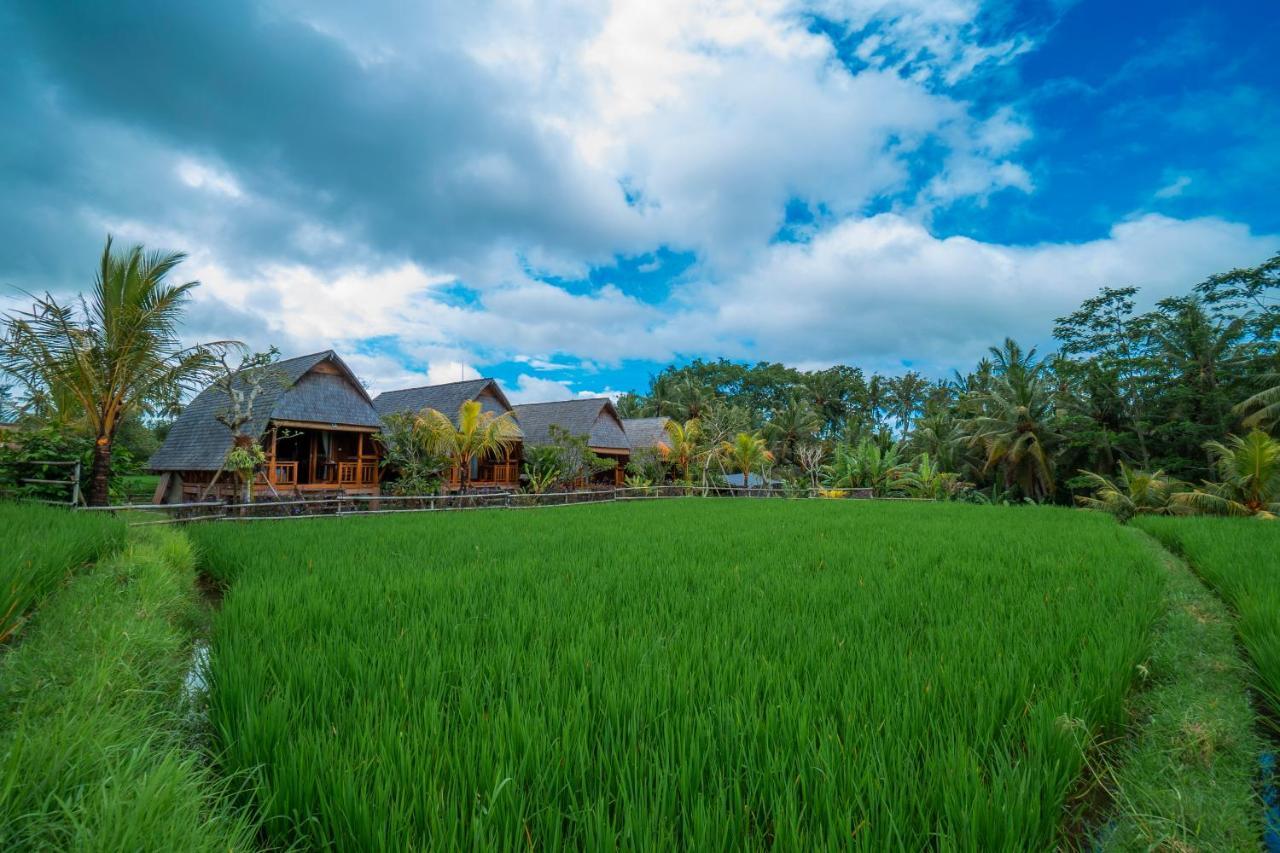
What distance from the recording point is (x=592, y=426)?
20859 millimetres

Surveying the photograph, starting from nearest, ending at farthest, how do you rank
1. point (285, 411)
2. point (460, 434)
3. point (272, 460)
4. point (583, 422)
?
point (272, 460), point (285, 411), point (460, 434), point (583, 422)

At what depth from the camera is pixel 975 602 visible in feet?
13.0

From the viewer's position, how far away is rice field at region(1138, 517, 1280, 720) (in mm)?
2926

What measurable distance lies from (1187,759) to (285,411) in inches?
604

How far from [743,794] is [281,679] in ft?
6.58

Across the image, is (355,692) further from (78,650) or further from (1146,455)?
(1146,455)

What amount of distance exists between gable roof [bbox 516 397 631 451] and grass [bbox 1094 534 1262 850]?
17815 millimetres

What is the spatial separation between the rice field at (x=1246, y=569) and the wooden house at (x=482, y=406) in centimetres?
1537

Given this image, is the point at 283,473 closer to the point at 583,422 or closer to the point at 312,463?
the point at 312,463

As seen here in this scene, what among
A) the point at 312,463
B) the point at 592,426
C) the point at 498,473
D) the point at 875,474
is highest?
the point at 592,426

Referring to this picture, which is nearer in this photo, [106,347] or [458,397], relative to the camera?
[106,347]

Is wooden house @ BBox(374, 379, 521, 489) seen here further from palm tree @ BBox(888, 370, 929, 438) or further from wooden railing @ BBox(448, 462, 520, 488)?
palm tree @ BBox(888, 370, 929, 438)

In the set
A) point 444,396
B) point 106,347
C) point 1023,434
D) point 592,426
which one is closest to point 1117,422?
point 1023,434

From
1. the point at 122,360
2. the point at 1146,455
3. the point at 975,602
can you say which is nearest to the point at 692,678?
the point at 975,602
